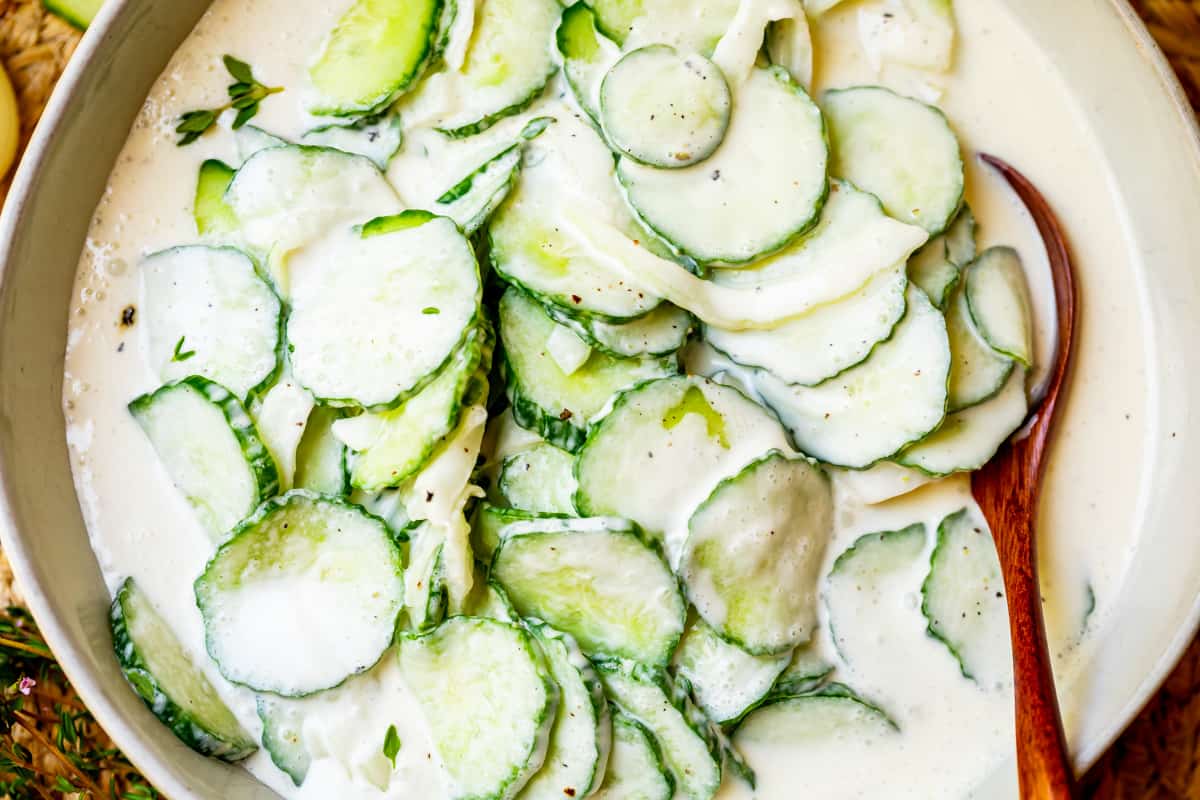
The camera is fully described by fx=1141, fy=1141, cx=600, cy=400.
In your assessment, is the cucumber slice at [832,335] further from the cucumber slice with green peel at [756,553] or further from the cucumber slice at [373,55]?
the cucumber slice at [373,55]

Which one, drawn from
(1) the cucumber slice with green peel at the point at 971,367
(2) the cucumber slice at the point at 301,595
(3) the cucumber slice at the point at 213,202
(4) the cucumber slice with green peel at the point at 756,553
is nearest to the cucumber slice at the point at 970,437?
(1) the cucumber slice with green peel at the point at 971,367

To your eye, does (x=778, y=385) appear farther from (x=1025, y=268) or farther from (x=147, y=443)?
(x=147, y=443)

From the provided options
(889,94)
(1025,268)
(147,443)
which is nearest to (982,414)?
(1025,268)

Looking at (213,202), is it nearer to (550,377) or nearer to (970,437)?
(550,377)

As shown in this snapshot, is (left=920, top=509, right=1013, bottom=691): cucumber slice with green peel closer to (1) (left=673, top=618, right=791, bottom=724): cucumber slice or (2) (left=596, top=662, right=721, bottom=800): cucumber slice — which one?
(1) (left=673, top=618, right=791, bottom=724): cucumber slice

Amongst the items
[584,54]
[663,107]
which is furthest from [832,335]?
[584,54]
